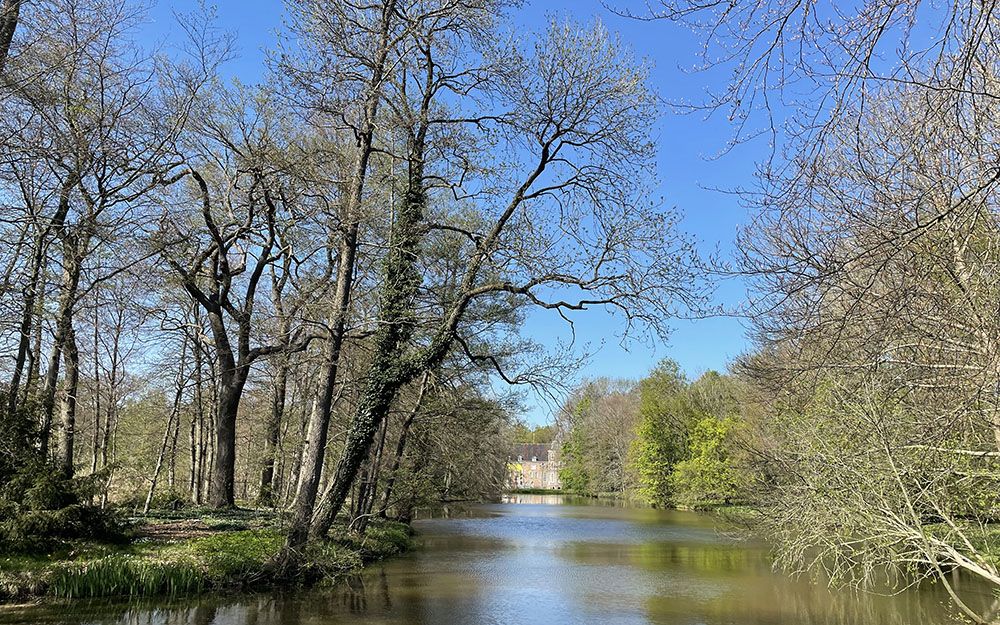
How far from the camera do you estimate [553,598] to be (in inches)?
435

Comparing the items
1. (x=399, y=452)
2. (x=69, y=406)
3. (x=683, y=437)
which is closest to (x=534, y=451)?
(x=683, y=437)

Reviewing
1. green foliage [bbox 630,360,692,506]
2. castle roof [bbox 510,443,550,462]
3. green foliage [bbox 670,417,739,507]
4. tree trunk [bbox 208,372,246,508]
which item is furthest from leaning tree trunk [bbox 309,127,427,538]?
castle roof [bbox 510,443,550,462]

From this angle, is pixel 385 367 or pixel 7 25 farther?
pixel 385 367

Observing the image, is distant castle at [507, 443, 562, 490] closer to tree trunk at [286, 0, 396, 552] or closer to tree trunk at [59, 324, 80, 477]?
tree trunk at [59, 324, 80, 477]

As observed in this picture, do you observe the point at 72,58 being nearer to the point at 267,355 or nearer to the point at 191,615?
the point at 191,615

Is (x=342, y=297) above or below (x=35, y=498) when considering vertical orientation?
above

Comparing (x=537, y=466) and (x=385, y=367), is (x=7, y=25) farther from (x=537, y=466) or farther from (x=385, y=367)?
(x=537, y=466)

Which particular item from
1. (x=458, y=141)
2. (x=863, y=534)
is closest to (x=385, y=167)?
(x=458, y=141)

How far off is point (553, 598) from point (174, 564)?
5.68 meters

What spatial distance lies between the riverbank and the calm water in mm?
360

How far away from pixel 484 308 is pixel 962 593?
33.9 ft

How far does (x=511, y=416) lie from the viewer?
17719 mm

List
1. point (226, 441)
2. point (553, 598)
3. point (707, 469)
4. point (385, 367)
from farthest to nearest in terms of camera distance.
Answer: point (707, 469)
point (226, 441)
point (385, 367)
point (553, 598)

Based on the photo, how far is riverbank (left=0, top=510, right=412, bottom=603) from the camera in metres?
8.36
